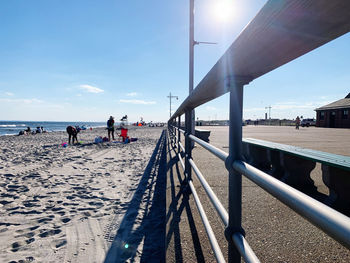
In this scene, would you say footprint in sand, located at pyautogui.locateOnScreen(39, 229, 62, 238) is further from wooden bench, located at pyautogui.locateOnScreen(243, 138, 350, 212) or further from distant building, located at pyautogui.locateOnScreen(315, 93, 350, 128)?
distant building, located at pyautogui.locateOnScreen(315, 93, 350, 128)

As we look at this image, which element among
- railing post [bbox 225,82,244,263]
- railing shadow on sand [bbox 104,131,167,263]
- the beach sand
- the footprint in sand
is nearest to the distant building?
the beach sand

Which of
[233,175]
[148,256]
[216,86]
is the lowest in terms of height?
[148,256]

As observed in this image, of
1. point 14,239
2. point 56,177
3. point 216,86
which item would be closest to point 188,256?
point 216,86

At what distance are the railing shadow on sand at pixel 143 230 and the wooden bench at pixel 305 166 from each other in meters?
2.10

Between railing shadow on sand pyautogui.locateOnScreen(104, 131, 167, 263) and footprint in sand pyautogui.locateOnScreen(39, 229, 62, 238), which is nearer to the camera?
railing shadow on sand pyautogui.locateOnScreen(104, 131, 167, 263)

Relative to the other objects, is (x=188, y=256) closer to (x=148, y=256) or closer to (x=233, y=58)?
(x=148, y=256)

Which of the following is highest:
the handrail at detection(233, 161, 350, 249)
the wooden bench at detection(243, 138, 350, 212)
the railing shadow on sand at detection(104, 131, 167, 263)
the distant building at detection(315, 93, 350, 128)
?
the distant building at detection(315, 93, 350, 128)

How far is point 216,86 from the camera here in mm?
1258

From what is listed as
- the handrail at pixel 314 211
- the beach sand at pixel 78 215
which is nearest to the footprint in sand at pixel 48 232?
the beach sand at pixel 78 215

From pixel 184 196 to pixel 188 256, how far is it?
122 centimetres

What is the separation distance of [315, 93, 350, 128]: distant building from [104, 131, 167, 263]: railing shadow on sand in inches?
1202

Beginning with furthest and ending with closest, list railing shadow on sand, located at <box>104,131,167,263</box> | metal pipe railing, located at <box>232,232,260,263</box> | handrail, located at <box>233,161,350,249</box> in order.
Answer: railing shadow on sand, located at <box>104,131,167,263</box> → metal pipe railing, located at <box>232,232,260,263</box> → handrail, located at <box>233,161,350,249</box>

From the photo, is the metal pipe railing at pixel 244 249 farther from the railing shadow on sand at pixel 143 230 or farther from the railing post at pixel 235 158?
the railing shadow on sand at pixel 143 230

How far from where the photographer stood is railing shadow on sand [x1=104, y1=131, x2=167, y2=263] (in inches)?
86.3
